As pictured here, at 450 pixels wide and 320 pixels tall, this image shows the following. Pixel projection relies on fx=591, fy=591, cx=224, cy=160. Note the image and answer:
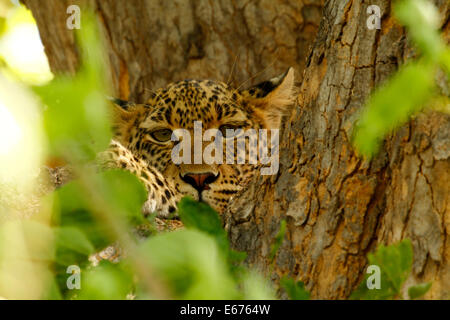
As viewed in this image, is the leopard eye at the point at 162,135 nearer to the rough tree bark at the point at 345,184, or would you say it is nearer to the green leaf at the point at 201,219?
the rough tree bark at the point at 345,184

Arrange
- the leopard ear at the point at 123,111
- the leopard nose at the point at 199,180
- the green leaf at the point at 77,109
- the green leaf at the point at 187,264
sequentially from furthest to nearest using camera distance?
the leopard ear at the point at 123,111, the leopard nose at the point at 199,180, the green leaf at the point at 187,264, the green leaf at the point at 77,109

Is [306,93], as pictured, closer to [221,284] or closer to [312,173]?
[312,173]

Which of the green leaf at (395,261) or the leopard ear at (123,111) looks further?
the leopard ear at (123,111)

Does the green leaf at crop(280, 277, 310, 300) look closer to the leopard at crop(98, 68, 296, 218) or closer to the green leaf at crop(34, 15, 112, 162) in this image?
the green leaf at crop(34, 15, 112, 162)

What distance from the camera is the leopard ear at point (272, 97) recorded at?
4855 millimetres

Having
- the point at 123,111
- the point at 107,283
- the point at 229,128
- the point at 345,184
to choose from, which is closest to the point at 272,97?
the point at 229,128

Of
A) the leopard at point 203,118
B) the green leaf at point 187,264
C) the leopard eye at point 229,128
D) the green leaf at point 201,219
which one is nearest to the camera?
the green leaf at point 187,264

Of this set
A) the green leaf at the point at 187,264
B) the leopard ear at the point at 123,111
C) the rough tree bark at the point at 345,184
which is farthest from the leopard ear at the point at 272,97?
the green leaf at the point at 187,264

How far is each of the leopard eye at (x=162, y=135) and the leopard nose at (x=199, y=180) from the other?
0.85 m

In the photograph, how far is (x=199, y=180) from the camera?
3.97 meters

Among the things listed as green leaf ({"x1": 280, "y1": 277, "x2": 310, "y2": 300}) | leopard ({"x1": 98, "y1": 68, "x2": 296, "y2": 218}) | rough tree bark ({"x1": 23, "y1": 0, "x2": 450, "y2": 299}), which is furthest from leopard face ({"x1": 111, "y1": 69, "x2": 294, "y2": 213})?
green leaf ({"x1": 280, "y1": 277, "x2": 310, "y2": 300})

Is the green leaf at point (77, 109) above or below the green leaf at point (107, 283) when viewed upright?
above

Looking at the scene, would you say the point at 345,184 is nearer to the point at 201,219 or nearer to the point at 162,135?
the point at 201,219

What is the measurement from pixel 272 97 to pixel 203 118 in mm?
678
